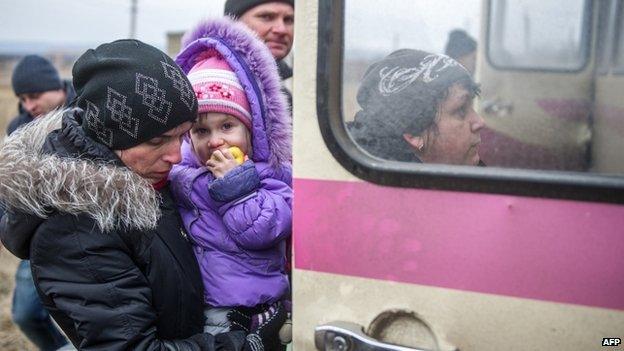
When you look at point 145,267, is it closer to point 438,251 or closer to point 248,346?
point 248,346

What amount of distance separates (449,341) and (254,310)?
2.03 ft

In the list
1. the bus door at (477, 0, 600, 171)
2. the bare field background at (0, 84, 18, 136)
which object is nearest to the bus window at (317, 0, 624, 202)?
the bus door at (477, 0, 600, 171)

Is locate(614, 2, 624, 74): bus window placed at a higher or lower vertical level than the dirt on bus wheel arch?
higher

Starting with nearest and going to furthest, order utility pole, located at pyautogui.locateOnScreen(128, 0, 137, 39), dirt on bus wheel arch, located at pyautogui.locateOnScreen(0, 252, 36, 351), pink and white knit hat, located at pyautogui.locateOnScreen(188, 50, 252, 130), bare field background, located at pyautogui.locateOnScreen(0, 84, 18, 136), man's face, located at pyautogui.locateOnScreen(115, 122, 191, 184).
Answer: man's face, located at pyautogui.locateOnScreen(115, 122, 191, 184) → pink and white knit hat, located at pyautogui.locateOnScreen(188, 50, 252, 130) → dirt on bus wheel arch, located at pyautogui.locateOnScreen(0, 252, 36, 351) → bare field background, located at pyautogui.locateOnScreen(0, 84, 18, 136) → utility pole, located at pyautogui.locateOnScreen(128, 0, 137, 39)

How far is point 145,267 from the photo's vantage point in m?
1.55

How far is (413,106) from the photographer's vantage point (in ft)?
4.42

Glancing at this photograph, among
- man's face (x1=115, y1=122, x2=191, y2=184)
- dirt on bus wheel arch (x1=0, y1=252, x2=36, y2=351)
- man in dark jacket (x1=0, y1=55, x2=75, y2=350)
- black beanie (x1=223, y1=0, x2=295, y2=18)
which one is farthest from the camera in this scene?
dirt on bus wheel arch (x1=0, y1=252, x2=36, y2=351)

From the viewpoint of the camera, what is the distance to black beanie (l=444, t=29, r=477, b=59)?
133 centimetres

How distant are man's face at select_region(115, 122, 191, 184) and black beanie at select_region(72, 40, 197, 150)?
2 cm

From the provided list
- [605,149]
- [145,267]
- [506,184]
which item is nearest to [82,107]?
[145,267]

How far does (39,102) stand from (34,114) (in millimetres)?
92

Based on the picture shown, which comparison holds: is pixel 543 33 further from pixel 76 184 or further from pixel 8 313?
pixel 8 313

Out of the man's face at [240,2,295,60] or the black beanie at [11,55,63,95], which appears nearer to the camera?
the man's face at [240,2,295,60]

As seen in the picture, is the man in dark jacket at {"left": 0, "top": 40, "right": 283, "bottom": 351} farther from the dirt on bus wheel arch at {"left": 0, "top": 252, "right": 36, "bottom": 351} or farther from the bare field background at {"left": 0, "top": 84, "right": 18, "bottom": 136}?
the bare field background at {"left": 0, "top": 84, "right": 18, "bottom": 136}
